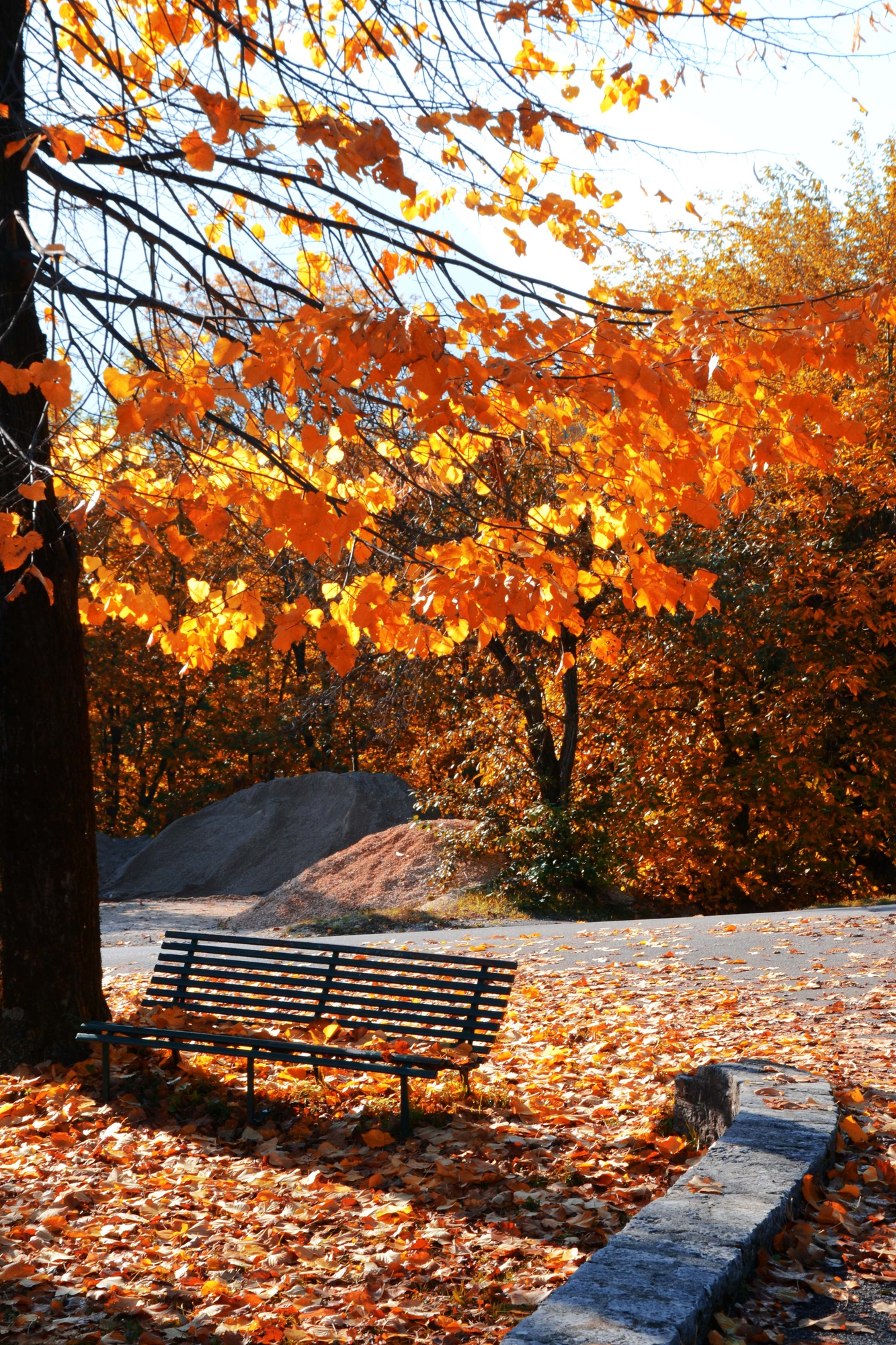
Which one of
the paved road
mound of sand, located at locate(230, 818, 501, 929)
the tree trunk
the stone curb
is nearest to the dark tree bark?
mound of sand, located at locate(230, 818, 501, 929)

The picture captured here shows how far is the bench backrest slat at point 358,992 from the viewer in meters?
5.00

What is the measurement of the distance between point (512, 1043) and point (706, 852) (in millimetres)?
9433

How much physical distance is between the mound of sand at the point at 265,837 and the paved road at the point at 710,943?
6389 millimetres

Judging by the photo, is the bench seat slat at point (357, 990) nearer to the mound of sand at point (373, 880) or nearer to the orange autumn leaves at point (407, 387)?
the orange autumn leaves at point (407, 387)

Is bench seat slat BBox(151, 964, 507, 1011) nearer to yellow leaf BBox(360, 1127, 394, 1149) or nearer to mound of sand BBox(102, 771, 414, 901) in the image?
yellow leaf BBox(360, 1127, 394, 1149)

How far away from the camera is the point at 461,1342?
293cm

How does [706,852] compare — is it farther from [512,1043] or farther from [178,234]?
[178,234]

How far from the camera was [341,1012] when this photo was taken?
5289 millimetres

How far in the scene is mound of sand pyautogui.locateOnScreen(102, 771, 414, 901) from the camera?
1736 centimetres

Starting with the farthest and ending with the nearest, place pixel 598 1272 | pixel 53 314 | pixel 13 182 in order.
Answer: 1. pixel 13 182
2. pixel 53 314
3. pixel 598 1272

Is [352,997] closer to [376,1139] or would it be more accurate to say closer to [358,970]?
[358,970]

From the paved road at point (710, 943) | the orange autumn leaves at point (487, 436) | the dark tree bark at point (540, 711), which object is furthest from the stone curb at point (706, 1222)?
the dark tree bark at point (540, 711)

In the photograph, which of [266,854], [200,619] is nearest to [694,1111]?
[200,619]

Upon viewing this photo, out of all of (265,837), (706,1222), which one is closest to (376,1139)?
(706,1222)
